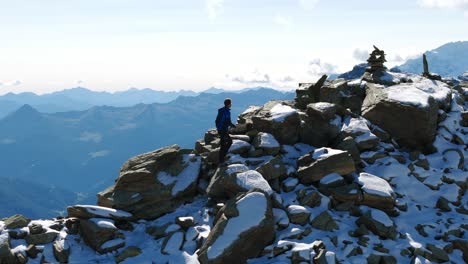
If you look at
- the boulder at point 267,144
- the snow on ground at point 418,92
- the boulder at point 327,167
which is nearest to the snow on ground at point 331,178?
the boulder at point 327,167

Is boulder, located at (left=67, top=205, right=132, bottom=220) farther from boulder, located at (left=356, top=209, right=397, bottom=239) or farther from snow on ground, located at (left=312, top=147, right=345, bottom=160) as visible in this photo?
boulder, located at (left=356, top=209, right=397, bottom=239)

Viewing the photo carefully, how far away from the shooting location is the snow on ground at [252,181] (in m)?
20.5

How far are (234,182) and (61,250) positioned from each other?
9.72 metres

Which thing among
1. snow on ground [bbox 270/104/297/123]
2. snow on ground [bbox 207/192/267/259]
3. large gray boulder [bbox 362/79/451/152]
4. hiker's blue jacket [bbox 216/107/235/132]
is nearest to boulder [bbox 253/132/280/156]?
snow on ground [bbox 270/104/297/123]

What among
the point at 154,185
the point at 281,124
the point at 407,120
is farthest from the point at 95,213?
the point at 407,120

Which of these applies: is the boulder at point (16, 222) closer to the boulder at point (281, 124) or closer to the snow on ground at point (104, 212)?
the snow on ground at point (104, 212)

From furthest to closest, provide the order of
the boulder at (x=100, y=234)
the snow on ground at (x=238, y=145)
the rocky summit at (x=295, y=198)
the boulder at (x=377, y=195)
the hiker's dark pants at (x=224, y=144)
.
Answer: the snow on ground at (x=238, y=145) < the hiker's dark pants at (x=224, y=144) < the boulder at (x=377, y=195) < the boulder at (x=100, y=234) < the rocky summit at (x=295, y=198)

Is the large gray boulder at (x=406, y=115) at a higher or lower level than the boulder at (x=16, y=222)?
higher

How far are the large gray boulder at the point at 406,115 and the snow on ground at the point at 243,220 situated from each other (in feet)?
43.0

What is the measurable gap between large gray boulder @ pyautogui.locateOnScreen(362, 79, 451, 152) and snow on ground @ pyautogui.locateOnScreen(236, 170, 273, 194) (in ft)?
38.1

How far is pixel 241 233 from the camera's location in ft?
58.4

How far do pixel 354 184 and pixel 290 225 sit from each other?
4940 mm

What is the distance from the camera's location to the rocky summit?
715 inches

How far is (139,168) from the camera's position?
24188 millimetres
